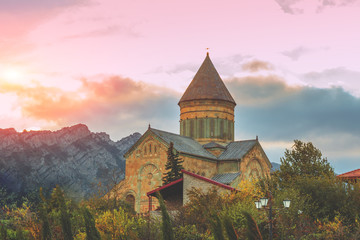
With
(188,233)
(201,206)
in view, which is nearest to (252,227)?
(188,233)

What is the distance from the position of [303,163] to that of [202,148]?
1146 cm

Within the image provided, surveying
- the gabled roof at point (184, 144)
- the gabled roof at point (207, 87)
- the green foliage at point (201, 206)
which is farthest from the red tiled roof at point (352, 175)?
the green foliage at point (201, 206)

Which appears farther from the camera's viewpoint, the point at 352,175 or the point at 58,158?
the point at 58,158

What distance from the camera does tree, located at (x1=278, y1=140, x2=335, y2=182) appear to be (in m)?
33.8

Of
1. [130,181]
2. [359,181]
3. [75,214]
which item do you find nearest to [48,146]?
[130,181]

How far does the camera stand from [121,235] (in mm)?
21391

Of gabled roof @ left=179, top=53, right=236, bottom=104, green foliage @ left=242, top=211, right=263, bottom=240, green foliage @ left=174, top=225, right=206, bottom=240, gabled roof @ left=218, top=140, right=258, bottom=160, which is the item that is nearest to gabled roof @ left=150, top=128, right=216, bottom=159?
gabled roof @ left=218, top=140, right=258, bottom=160

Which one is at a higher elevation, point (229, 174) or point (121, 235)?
point (229, 174)

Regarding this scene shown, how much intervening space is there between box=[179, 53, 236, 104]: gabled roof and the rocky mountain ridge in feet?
153

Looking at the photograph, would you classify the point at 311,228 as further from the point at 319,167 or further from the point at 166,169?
the point at 166,169

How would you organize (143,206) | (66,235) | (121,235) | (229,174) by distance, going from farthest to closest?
(229,174) < (143,206) < (121,235) < (66,235)

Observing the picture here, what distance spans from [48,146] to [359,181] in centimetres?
9232

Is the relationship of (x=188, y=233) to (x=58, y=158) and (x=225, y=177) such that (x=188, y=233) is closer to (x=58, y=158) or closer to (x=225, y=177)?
(x=225, y=177)

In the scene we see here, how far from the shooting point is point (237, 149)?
43406 millimetres
